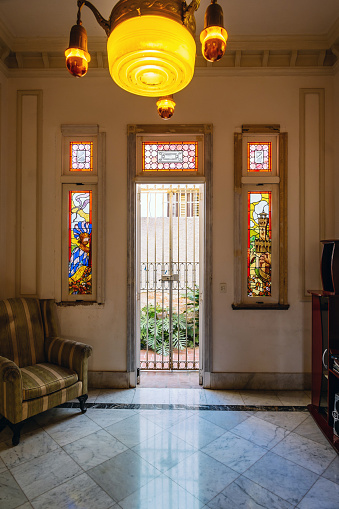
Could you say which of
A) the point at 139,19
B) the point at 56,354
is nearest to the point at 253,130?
the point at 139,19

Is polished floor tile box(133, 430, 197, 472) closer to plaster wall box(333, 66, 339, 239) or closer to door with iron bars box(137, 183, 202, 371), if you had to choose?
door with iron bars box(137, 183, 202, 371)

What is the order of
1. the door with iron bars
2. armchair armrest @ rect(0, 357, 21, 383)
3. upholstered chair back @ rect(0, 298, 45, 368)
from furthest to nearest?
the door with iron bars
upholstered chair back @ rect(0, 298, 45, 368)
armchair armrest @ rect(0, 357, 21, 383)

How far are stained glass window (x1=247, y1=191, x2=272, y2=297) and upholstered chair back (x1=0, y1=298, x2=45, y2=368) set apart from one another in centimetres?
236

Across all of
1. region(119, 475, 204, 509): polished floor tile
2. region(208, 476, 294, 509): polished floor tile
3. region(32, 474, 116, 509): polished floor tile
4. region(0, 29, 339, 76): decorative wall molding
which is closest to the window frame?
region(0, 29, 339, 76): decorative wall molding

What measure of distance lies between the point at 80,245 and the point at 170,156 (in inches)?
57.0

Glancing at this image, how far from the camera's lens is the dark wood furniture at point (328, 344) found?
2562 mm

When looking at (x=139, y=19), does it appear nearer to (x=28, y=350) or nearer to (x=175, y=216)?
(x=28, y=350)

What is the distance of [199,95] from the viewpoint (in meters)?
3.41

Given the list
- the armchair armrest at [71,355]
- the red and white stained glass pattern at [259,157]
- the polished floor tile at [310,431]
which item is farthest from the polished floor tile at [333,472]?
the red and white stained glass pattern at [259,157]

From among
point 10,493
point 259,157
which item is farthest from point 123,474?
point 259,157

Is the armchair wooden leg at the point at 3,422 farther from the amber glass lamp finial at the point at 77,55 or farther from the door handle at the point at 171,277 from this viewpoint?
the amber glass lamp finial at the point at 77,55

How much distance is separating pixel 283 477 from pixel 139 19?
8.91 feet

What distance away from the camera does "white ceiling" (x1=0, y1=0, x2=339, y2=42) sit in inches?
111

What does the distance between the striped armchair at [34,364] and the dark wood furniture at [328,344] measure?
7.12 feet
